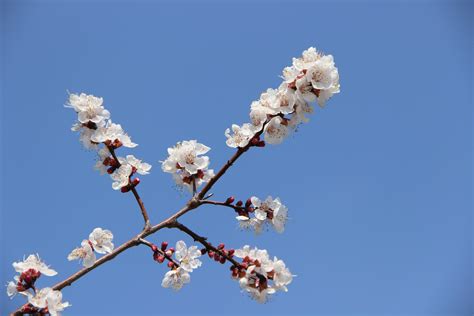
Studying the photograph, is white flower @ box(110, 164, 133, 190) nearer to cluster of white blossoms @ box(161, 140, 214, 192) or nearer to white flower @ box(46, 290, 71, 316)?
cluster of white blossoms @ box(161, 140, 214, 192)

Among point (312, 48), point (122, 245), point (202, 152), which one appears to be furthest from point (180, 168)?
point (312, 48)

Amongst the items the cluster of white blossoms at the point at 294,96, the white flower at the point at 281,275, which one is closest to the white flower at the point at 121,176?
the cluster of white blossoms at the point at 294,96

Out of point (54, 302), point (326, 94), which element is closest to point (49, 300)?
point (54, 302)

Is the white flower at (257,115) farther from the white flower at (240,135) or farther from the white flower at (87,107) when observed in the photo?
the white flower at (87,107)

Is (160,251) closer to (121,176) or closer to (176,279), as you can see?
(176,279)

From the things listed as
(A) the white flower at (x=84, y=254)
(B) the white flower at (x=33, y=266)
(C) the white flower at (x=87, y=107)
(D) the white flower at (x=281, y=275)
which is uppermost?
(C) the white flower at (x=87, y=107)

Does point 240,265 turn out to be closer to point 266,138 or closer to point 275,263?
point 275,263
